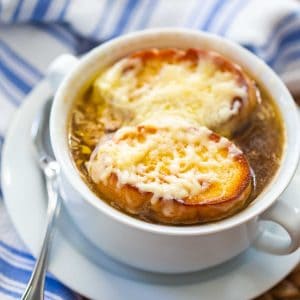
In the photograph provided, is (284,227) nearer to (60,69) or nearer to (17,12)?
(60,69)

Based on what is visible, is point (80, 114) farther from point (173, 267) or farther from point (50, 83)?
point (173, 267)

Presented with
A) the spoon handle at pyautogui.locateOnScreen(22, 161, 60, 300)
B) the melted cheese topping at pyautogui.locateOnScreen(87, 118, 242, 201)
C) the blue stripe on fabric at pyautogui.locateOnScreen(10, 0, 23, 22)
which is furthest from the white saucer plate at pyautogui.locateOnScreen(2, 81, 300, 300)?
the blue stripe on fabric at pyautogui.locateOnScreen(10, 0, 23, 22)

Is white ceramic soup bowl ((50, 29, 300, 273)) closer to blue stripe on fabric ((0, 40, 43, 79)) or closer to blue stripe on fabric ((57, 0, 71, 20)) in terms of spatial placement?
blue stripe on fabric ((0, 40, 43, 79))

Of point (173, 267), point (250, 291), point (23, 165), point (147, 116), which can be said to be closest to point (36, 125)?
point (23, 165)

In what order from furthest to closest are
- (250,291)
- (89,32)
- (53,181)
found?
(89,32) → (53,181) → (250,291)

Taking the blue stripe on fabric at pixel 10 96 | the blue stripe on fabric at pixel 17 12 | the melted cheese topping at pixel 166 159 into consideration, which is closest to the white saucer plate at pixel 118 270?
the melted cheese topping at pixel 166 159

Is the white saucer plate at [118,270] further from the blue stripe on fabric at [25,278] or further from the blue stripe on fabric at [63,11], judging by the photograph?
the blue stripe on fabric at [63,11]
